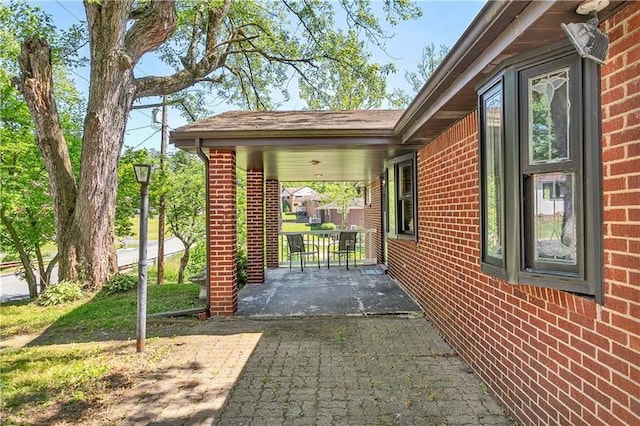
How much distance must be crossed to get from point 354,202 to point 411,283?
1934 cm

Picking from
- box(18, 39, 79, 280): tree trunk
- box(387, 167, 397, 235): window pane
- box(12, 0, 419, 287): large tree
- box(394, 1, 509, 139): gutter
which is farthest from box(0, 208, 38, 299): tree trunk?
box(394, 1, 509, 139): gutter

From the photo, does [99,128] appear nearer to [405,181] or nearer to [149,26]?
[149,26]

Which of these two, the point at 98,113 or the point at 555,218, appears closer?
the point at 555,218

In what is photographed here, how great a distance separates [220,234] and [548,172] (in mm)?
4395

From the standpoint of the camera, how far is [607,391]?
6.30 ft

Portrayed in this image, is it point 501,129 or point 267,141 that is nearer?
point 501,129

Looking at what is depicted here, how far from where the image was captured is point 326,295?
22.7ft

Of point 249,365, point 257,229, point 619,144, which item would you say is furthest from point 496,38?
point 257,229

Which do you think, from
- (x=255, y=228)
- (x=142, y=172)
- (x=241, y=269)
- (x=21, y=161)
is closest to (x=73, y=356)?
(x=142, y=172)

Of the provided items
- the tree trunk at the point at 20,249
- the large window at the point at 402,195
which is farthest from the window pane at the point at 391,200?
the tree trunk at the point at 20,249

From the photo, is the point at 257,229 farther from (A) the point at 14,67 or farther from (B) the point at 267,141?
(A) the point at 14,67

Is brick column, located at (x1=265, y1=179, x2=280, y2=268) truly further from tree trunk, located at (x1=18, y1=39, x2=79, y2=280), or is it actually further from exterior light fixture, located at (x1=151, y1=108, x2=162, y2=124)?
exterior light fixture, located at (x1=151, y1=108, x2=162, y2=124)

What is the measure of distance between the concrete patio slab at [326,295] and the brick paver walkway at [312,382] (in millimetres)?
857

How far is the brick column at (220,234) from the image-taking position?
18.4 ft
